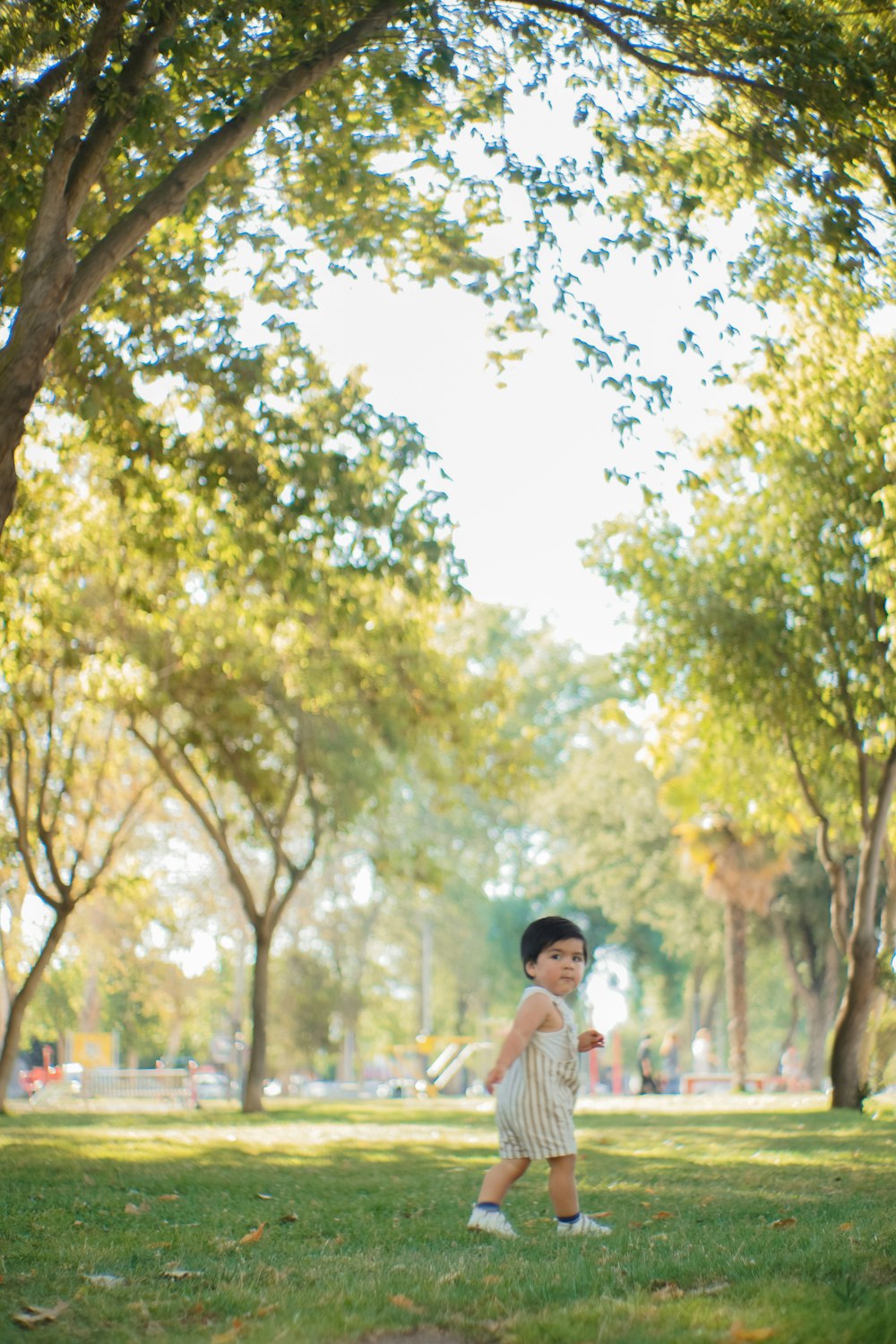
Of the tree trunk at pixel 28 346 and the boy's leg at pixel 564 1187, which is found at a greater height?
the tree trunk at pixel 28 346

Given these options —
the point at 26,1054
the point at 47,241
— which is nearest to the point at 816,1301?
the point at 47,241

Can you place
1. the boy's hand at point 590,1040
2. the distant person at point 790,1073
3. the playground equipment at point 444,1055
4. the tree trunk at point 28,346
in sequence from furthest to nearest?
the playground equipment at point 444,1055 → the distant person at point 790,1073 → the tree trunk at point 28,346 → the boy's hand at point 590,1040

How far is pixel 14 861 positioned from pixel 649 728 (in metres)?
12.9

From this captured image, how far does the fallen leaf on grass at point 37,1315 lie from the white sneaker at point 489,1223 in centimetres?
260

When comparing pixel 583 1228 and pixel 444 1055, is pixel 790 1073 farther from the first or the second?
pixel 583 1228

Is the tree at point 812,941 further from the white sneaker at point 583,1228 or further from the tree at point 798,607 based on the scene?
the white sneaker at point 583,1228

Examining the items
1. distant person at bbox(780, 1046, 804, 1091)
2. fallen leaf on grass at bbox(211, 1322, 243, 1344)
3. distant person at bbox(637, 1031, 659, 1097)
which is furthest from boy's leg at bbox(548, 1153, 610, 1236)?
distant person at bbox(780, 1046, 804, 1091)

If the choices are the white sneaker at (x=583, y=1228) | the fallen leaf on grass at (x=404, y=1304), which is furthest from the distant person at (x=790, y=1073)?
the fallen leaf on grass at (x=404, y=1304)

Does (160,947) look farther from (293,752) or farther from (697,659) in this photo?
(697,659)

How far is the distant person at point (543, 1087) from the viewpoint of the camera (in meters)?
7.08

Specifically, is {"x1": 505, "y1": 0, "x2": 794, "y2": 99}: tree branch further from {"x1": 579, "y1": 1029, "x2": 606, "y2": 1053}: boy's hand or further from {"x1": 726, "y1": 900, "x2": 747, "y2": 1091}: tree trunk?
{"x1": 726, "y1": 900, "x2": 747, "y2": 1091}: tree trunk

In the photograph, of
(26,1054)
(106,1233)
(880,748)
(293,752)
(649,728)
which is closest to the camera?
(106,1233)

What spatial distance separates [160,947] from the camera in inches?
1941

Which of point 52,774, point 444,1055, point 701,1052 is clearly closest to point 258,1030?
point 52,774
